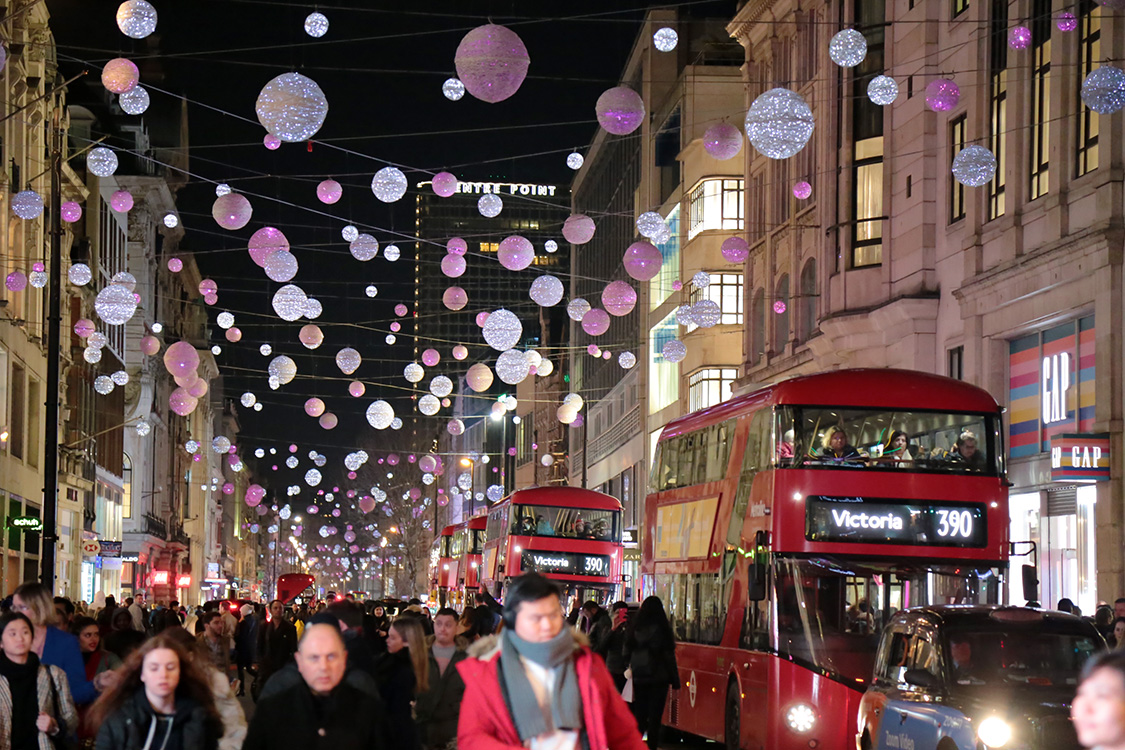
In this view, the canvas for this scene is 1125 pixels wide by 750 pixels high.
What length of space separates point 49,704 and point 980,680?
22.2 ft

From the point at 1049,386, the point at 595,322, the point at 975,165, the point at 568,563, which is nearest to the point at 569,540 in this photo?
the point at 568,563

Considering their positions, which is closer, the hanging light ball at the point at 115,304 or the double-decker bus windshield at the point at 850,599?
the double-decker bus windshield at the point at 850,599

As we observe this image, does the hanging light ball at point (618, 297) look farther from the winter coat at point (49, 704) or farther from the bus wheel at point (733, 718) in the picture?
Result: the winter coat at point (49, 704)

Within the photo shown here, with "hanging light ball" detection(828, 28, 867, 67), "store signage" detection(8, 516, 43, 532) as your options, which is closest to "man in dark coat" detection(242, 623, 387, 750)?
"hanging light ball" detection(828, 28, 867, 67)

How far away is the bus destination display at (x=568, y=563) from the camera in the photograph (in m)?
35.0

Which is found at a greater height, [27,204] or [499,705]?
[27,204]

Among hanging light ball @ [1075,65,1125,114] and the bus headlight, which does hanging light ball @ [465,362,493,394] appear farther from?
the bus headlight

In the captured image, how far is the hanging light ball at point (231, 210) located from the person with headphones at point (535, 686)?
18.5m

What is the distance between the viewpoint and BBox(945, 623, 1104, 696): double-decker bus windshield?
12820mm

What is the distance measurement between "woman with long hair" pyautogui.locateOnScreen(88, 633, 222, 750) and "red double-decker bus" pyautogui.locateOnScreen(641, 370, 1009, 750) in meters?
10.0

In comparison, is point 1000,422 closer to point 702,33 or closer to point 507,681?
point 507,681

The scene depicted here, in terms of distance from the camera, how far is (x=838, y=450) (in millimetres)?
17531

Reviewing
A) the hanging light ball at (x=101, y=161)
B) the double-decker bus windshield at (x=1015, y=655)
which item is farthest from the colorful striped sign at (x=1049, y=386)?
the hanging light ball at (x=101, y=161)

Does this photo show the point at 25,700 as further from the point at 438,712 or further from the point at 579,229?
the point at 579,229
